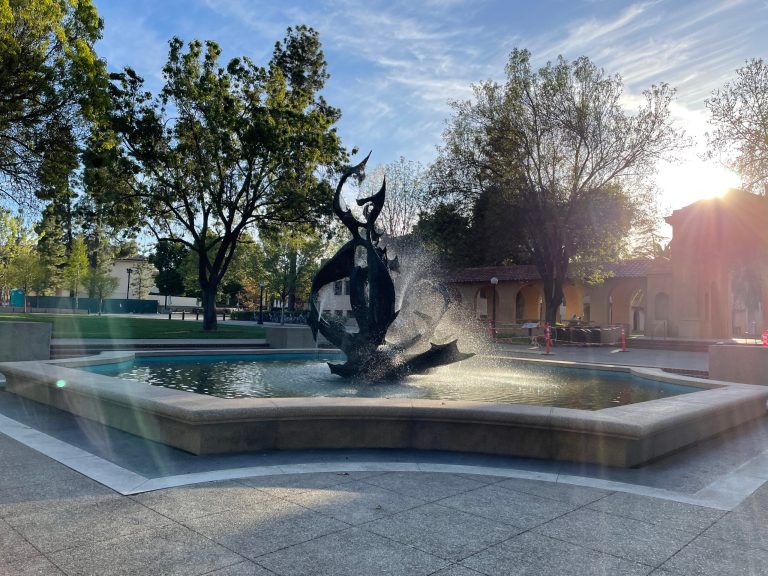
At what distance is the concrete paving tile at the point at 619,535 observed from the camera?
138 inches

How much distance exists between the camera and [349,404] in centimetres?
605

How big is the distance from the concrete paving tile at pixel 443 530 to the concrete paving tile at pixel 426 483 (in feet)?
1.27

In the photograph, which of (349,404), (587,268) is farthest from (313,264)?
(349,404)

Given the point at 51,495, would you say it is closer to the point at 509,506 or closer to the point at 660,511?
the point at 509,506

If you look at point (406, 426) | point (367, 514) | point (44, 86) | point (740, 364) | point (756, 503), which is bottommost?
point (756, 503)

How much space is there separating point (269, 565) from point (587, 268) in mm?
36965

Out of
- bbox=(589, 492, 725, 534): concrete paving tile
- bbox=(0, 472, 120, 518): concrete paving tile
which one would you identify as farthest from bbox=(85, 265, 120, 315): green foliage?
bbox=(589, 492, 725, 534): concrete paving tile

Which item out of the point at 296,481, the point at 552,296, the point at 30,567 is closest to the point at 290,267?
the point at 552,296

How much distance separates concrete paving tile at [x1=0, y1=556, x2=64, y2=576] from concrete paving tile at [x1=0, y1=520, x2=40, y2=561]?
0.04 metres

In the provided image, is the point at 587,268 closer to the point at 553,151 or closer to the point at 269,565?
the point at 553,151

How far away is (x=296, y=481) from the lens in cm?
491

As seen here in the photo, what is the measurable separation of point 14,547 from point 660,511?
441cm

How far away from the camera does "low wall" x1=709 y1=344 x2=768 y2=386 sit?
36.4ft

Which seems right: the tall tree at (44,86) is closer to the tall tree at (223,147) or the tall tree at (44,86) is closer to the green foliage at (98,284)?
the tall tree at (223,147)
